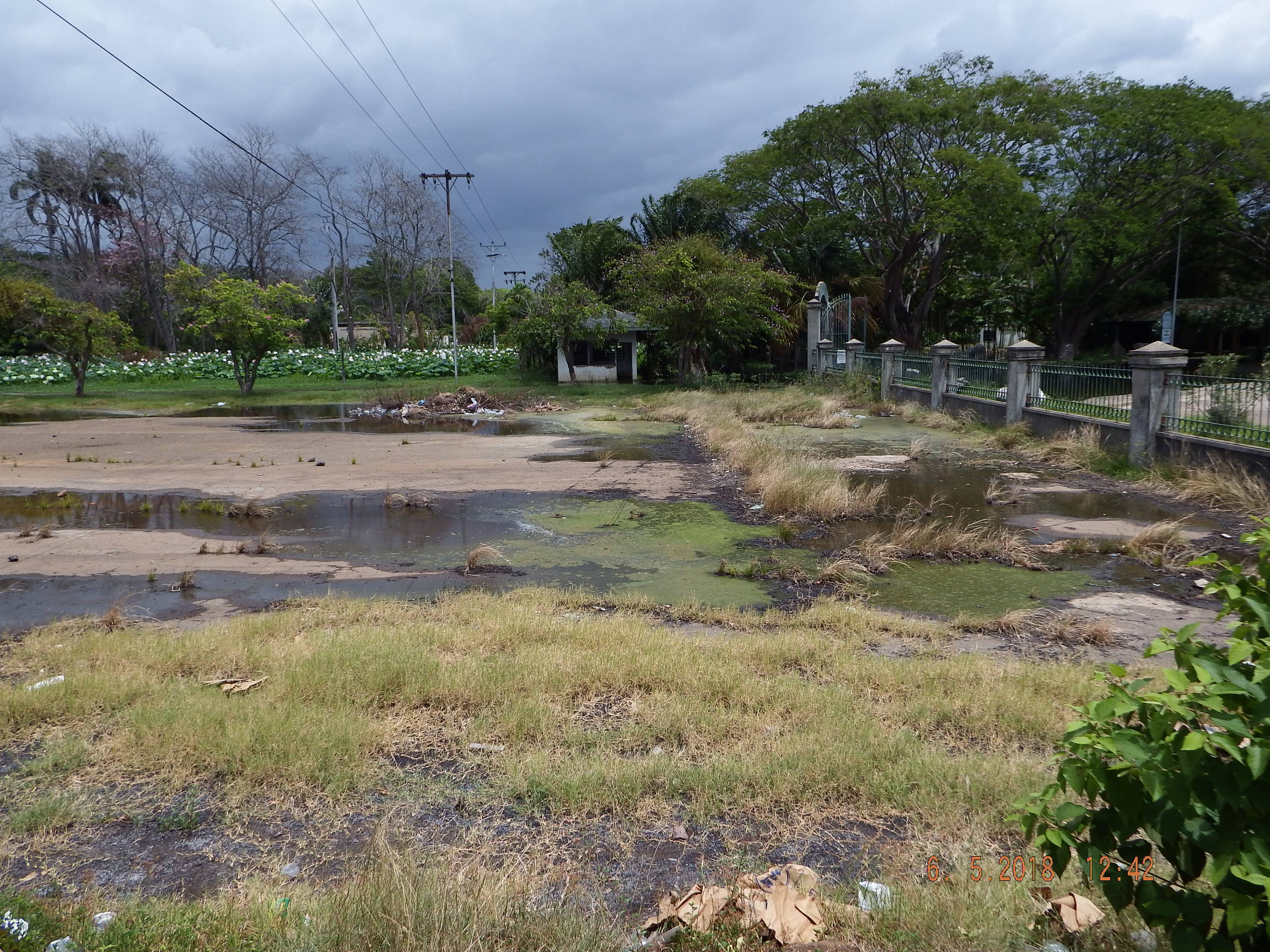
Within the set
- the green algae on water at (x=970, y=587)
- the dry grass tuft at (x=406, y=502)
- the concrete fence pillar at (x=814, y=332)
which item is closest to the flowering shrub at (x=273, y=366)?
the concrete fence pillar at (x=814, y=332)

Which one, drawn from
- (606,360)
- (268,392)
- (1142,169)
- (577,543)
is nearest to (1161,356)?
(577,543)

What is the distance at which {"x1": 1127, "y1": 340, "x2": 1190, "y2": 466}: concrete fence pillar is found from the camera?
41.1 ft

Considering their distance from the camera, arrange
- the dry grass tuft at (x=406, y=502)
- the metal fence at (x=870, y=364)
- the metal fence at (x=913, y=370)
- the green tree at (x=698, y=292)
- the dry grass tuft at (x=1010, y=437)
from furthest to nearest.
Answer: the green tree at (x=698, y=292), the metal fence at (x=870, y=364), the metal fence at (x=913, y=370), the dry grass tuft at (x=1010, y=437), the dry grass tuft at (x=406, y=502)

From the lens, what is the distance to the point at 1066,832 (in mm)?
2105

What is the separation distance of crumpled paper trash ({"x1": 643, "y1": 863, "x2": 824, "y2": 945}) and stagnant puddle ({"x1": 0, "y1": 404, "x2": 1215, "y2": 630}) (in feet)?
13.6

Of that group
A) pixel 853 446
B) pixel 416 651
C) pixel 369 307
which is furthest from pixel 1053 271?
pixel 369 307

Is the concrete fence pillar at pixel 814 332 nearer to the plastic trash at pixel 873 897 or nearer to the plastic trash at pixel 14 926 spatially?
the plastic trash at pixel 873 897

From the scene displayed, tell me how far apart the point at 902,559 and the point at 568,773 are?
5423 mm

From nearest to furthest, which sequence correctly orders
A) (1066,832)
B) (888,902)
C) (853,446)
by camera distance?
1. (1066,832)
2. (888,902)
3. (853,446)

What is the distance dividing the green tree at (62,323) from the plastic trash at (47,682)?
30555 millimetres

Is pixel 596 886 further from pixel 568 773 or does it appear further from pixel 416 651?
pixel 416 651

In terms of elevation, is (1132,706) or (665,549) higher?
(1132,706)

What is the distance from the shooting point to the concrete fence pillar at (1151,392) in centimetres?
1252

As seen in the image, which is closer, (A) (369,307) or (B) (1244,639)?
(B) (1244,639)
